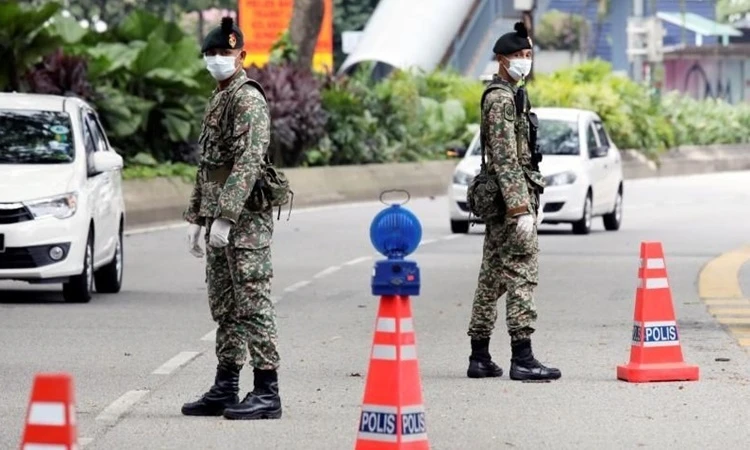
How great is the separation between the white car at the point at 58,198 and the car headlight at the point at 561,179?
9232mm

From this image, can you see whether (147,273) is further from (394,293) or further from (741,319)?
(394,293)

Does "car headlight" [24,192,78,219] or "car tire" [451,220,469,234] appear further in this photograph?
"car tire" [451,220,469,234]

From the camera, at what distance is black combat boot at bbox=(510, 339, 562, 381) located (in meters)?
11.0

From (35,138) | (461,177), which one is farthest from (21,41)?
(35,138)

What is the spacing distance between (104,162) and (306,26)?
24.5 metres

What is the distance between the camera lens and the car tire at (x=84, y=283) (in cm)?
1592

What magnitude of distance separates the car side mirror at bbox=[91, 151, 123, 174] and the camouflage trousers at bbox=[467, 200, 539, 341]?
5557 millimetres

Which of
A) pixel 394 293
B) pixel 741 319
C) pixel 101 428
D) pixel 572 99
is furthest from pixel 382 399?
pixel 572 99

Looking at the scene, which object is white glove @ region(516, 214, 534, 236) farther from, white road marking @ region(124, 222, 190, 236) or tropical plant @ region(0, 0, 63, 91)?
tropical plant @ region(0, 0, 63, 91)

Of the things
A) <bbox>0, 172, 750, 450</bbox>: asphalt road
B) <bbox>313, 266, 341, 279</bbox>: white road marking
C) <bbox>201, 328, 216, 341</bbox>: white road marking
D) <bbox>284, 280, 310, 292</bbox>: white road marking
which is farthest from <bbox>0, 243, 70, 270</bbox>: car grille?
<bbox>313, 266, 341, 279</bbox>: white road marking

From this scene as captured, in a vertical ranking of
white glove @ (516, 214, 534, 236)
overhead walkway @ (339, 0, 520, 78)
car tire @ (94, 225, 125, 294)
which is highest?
white glove @ (516, 214, 534, 236)

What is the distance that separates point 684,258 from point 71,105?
737cm

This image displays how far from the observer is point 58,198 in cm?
1573

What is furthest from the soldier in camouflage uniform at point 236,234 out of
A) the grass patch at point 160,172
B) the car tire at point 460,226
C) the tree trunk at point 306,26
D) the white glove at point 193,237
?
the tree trunk at point 306,26
